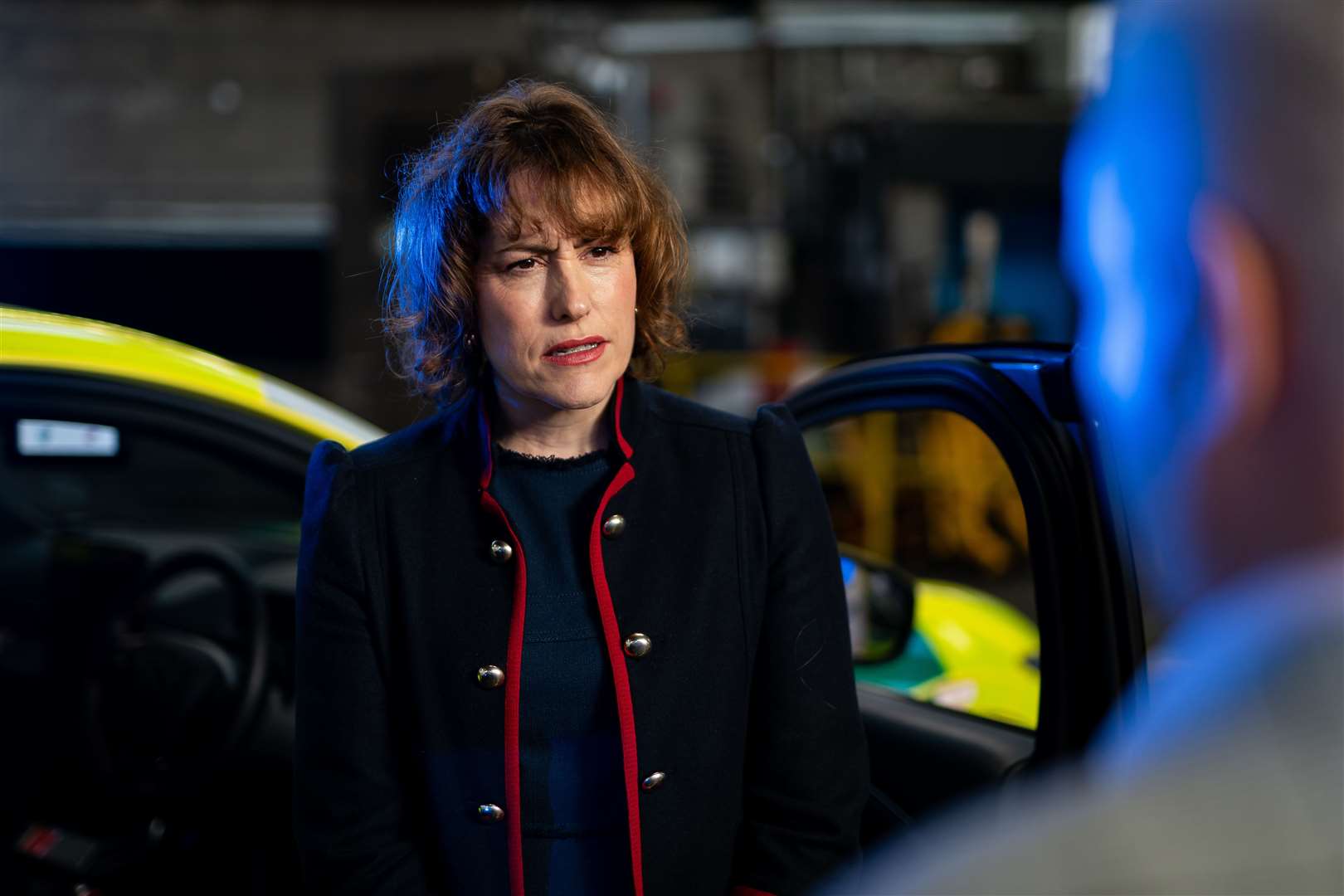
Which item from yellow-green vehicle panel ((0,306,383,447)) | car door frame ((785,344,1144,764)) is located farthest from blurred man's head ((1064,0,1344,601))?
yellow-green vehicle panel ((0,306,383,447))

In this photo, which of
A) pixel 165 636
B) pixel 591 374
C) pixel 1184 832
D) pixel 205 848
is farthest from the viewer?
pixel 165 636

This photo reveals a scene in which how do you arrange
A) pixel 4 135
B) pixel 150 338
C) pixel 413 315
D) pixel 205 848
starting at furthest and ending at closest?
pixel 4 135 < pixel 205 848 < pixel 150 338 < pixel 413 315

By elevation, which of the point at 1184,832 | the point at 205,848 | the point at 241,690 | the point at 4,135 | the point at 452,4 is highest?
the point at 452,4

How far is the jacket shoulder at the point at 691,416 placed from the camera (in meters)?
1.41

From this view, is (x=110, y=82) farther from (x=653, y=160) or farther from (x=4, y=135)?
(x=653, y=160)

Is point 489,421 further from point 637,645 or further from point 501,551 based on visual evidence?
point 637,645

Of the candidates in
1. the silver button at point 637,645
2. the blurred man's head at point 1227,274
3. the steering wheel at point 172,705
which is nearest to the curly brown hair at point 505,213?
the silver button at point 637,645

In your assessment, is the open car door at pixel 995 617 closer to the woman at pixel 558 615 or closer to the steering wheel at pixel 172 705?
the woman at pixel 558 615

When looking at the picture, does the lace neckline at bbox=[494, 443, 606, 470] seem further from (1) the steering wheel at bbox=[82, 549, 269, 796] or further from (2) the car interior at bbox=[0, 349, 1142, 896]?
(1) the steering wheel at bbox=[82, 549, 269, 796]

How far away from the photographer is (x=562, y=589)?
1.32 meters

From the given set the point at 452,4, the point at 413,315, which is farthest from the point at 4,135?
the point at 413,315

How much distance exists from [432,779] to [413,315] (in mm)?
541

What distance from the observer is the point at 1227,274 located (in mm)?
472

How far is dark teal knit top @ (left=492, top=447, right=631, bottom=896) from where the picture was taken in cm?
129
